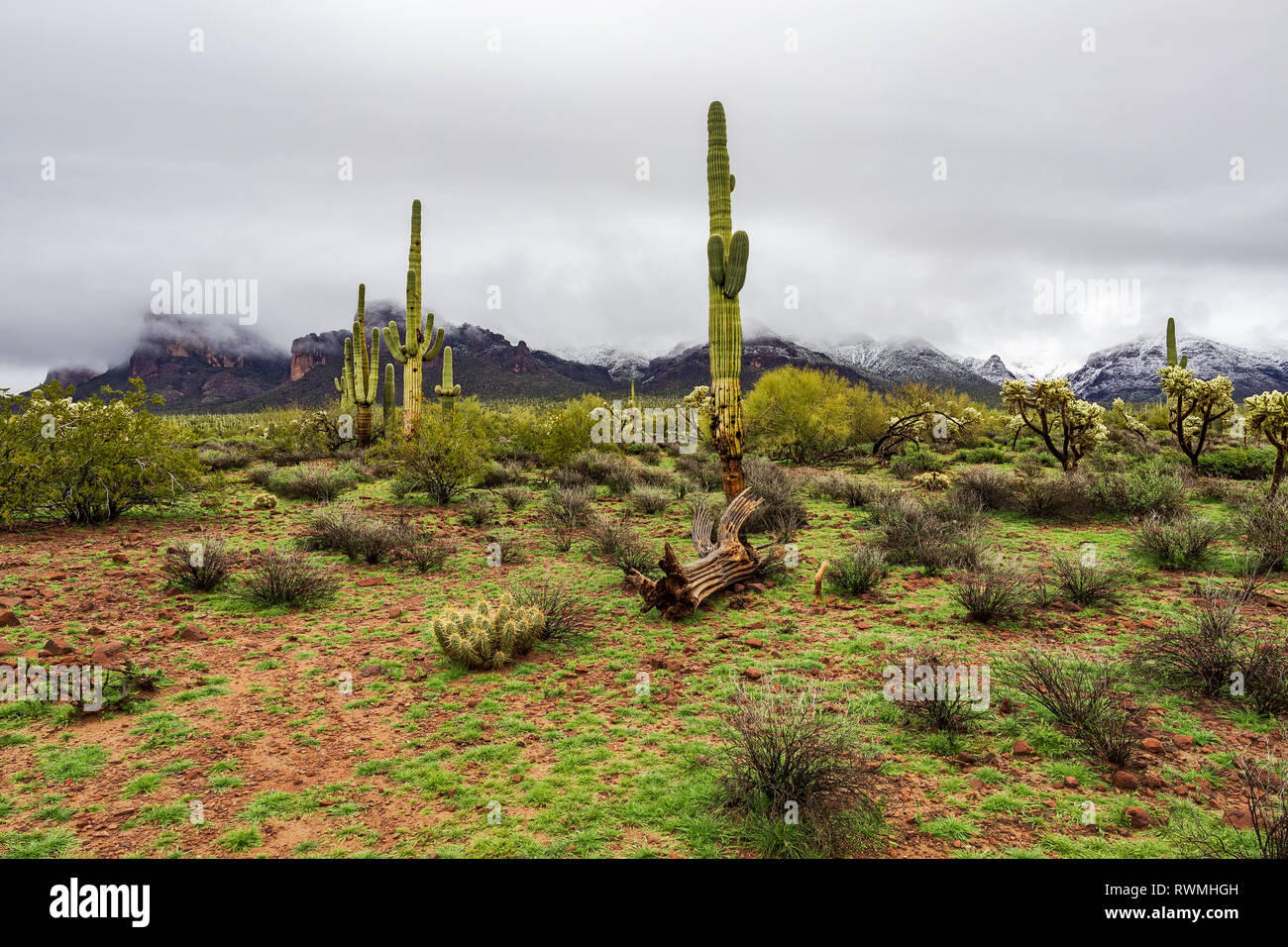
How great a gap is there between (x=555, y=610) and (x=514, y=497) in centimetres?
805

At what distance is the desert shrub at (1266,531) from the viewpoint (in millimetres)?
8438

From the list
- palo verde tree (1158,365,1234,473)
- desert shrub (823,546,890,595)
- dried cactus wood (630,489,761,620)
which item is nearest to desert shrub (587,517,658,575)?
dried cactus wood (630,489,761,620)

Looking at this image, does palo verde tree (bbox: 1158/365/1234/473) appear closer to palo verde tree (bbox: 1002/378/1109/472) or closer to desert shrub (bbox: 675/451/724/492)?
palo verde tree (bbox: 1002/378/1109/472)

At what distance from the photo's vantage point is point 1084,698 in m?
4.82

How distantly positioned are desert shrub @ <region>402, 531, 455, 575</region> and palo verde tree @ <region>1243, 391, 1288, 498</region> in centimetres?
1565

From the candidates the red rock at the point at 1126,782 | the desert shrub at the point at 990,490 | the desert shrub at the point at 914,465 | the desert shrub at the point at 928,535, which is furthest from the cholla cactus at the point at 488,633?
the desert shrub at the point at 914,465

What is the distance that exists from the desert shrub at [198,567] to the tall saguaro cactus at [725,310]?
26.3ft

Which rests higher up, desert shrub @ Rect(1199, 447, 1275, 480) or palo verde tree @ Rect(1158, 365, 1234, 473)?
palo verde tree @ Rect(1158, 365, 1234, 473)

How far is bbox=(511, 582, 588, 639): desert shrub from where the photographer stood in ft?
23.7

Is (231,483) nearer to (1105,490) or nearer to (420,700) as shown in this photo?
(420,700)

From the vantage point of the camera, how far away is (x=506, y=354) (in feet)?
446

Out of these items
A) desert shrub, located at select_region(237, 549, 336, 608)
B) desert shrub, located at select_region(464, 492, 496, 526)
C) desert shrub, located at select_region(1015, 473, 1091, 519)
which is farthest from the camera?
desert shrub, located at select_region(464, 492, 496, 526)

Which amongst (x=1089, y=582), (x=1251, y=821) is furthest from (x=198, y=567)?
(x=1089, y=582)
